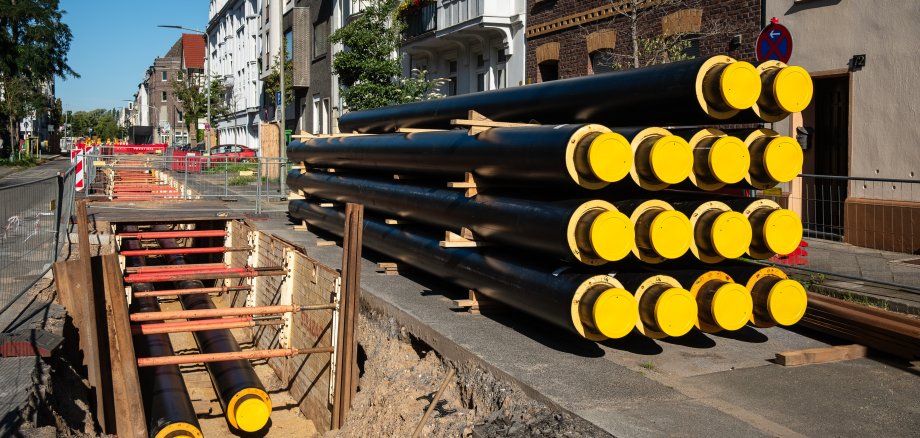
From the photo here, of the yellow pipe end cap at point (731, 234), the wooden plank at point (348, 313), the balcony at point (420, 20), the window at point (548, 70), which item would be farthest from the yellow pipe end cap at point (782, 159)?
the balcony at point (420, 20)

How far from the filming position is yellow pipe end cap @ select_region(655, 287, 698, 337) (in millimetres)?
5848

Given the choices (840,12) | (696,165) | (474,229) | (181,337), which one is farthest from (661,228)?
(181,337)

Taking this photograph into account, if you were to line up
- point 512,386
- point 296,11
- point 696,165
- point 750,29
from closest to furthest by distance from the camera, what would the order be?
point 512,386 → point 696,165 → point 750,29 → point 296,11

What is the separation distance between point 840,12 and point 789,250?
732cm

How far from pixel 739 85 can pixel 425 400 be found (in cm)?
330

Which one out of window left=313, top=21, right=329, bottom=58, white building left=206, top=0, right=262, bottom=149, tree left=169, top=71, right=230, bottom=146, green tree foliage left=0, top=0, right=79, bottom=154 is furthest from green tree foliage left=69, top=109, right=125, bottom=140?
window left=313, top=21, right=329, bottom=58

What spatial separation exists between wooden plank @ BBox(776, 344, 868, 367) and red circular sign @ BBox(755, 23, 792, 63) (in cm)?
339

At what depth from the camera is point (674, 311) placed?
5887 mm

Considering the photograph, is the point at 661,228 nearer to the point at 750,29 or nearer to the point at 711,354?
the point at 711,354

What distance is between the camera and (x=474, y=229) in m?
7.50

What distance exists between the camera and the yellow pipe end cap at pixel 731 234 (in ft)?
19.6

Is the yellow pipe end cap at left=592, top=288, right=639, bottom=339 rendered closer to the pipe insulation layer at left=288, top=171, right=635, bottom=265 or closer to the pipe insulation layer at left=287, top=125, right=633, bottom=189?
the pipe insulation layer at left=288, top=171, right=635, bottom=265

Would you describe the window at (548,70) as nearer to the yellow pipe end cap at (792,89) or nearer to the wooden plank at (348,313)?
the wooden plank at (348,313)

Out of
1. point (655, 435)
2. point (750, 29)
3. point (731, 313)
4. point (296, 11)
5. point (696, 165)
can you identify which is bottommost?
point (655, 435)
